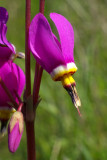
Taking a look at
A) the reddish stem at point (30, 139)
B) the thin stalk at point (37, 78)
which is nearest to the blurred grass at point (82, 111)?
the reddish stem at point (30, 139)

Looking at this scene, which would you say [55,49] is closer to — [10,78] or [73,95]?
[73,95]

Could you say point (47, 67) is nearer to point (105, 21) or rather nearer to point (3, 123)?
point (3, 123)

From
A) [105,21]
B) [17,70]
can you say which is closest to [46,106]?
[105,21]

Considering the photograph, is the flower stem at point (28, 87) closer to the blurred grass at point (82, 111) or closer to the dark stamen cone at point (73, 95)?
the dark stamen cone at point (73, 95)

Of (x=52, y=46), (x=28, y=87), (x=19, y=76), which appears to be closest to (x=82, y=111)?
(x=19, y=76)

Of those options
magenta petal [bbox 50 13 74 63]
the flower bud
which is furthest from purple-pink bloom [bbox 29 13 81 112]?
the flower bud
